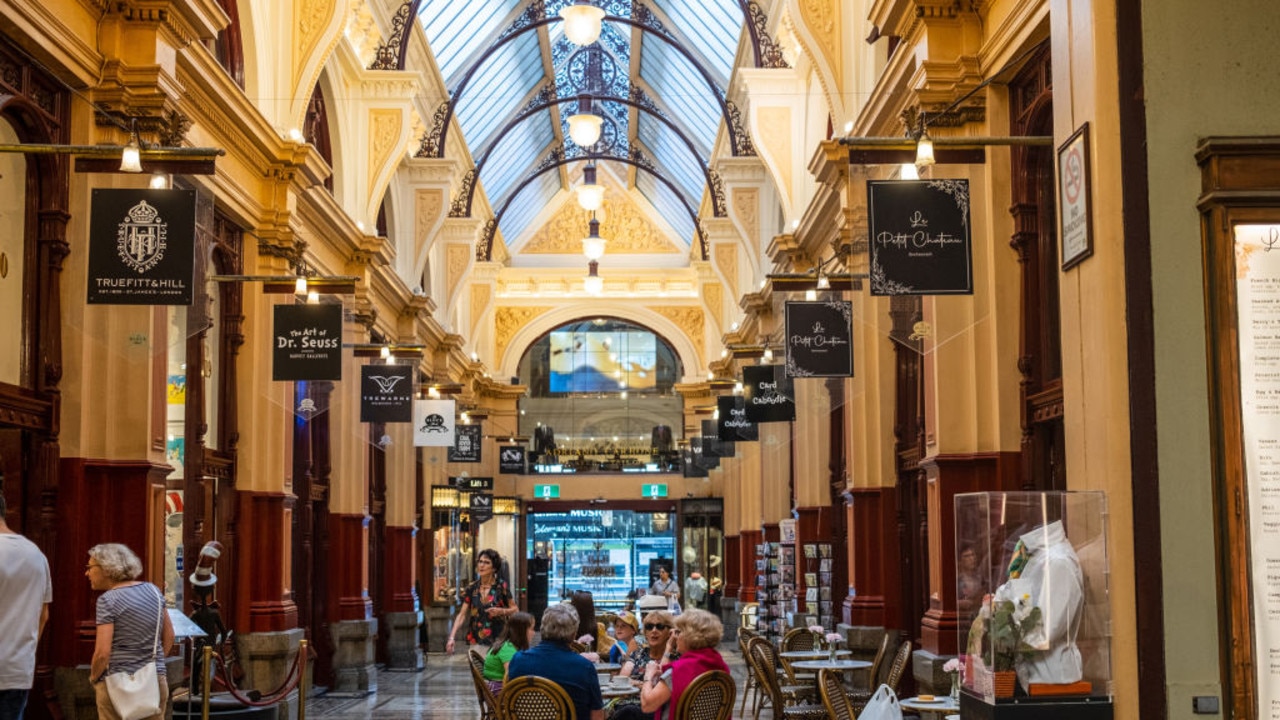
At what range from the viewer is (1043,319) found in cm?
985

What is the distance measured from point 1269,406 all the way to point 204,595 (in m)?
9.53

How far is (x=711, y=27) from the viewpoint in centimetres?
2472

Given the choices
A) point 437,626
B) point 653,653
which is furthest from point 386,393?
point 437,626

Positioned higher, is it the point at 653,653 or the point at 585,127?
the point at 585,127

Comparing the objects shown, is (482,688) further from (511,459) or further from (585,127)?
(511,459)

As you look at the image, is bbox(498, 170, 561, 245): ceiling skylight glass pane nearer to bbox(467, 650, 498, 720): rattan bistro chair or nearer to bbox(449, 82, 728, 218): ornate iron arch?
bbox(449, 82, 728, 218): ornate iron arch

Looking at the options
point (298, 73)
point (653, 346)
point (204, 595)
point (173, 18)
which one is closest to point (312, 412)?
point (204, 595)

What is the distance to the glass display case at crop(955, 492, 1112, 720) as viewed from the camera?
543cm

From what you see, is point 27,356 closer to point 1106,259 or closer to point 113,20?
point 113,20

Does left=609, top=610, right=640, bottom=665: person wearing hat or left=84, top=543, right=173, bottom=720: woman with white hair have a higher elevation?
left=84, top=543, right=173, bottom=720: woman with white hair

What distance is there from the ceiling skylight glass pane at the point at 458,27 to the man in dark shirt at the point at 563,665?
16404 mm

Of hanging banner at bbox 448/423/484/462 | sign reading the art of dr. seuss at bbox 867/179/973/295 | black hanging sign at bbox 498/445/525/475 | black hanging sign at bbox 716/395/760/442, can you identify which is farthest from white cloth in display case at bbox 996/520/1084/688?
black hanging sign at bbox 498/445/525/475

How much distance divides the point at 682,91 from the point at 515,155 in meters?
6.49

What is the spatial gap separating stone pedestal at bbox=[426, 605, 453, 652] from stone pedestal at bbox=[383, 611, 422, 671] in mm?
3745
